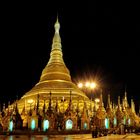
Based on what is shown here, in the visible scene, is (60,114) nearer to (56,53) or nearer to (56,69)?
(56,69)

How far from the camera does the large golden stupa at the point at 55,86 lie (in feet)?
182

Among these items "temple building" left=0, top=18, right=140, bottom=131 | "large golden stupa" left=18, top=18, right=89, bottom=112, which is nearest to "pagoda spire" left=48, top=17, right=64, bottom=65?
"large golden stupa" left=18, top=18, right=89, bottom=112

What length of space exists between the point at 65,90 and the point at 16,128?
16727 millimetres

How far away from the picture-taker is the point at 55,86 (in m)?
59.7

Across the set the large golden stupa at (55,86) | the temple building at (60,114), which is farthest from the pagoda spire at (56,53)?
the temple building at (60,114)

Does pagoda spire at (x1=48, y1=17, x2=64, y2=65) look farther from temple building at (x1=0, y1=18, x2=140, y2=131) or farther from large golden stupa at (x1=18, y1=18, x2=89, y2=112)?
temple building at (x1=0, y1=18, x2=140, y2=131)

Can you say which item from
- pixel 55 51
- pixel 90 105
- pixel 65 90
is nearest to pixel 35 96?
pixel 65 90

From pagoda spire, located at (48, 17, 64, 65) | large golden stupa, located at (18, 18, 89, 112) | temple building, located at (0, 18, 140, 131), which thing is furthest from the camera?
pagoda spire, located at (48, 17, 64, 65)

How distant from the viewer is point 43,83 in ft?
206

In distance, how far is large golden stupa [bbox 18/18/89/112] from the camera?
55469 mm

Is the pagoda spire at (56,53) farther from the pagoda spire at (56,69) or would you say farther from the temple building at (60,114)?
the temple building at (60,114)

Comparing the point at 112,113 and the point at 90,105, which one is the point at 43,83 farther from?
the point at 112,113

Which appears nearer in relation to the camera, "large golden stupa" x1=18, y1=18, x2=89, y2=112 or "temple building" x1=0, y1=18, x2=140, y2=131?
"temple building" x1=0, y1=18, x2=140, y2=131

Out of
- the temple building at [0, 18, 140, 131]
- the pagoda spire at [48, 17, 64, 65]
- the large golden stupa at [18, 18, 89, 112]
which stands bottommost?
the temple building at [0, 18, 140, 131]
